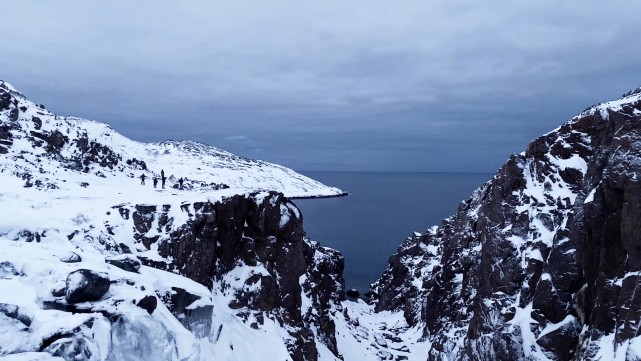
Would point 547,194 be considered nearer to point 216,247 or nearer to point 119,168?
point 216,247

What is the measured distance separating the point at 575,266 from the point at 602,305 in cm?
573

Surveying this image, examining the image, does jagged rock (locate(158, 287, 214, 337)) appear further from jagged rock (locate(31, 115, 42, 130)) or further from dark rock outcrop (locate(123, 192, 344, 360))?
jagged rock (locate(31, 115, 42, 130))

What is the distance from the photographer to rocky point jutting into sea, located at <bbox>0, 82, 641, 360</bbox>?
19.5m

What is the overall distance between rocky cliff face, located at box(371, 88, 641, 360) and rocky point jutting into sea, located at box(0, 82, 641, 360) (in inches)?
5.5

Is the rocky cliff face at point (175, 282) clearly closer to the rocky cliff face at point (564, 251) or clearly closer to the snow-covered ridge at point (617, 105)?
the rocky cliff face at point (564, 251)

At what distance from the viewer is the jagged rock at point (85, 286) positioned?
1850 cm

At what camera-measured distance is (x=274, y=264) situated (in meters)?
52.6

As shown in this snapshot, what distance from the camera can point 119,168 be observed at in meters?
89.7

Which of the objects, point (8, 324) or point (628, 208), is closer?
point (8, 324)

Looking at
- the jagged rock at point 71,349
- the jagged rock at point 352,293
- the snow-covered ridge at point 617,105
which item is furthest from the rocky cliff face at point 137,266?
the jagged rock at point 352,293

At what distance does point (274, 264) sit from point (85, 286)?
34.5 m

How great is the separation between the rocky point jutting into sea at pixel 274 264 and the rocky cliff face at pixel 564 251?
0.45 feet

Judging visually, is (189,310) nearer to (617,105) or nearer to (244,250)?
(244,250)

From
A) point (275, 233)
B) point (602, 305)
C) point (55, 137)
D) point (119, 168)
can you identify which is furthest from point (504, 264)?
point (55, 137)
